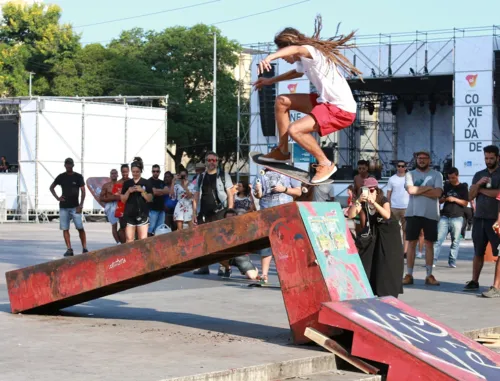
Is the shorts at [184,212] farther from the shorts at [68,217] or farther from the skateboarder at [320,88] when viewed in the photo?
the skateboarder at [320,88]

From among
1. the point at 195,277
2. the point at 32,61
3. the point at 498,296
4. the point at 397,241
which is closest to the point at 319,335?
the point at 397,241

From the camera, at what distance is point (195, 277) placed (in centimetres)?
1462

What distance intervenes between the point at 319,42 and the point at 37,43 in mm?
57431

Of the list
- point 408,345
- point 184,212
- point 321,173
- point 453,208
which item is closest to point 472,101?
Result: point 453,208

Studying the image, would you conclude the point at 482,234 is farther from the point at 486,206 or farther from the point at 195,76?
the point at 195,76

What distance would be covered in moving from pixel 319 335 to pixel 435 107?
128ft

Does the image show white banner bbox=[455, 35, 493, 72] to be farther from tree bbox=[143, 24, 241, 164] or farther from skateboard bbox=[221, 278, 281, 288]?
tree bbox=[143, 24, 241, 164]

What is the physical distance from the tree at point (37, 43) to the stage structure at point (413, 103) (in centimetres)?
2302

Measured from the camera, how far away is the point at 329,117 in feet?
27.6

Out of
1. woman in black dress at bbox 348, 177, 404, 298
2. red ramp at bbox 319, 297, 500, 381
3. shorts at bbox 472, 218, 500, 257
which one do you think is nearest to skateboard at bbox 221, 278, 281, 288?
shorts at bbox 472, 218, 500, 257

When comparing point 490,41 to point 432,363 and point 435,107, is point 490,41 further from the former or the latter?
point 432,363

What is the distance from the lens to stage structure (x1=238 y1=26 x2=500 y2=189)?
34688mm

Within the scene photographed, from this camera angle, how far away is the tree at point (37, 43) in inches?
2463

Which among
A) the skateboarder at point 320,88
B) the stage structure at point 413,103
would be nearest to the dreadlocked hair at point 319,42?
the skateboarder at point 320,88
